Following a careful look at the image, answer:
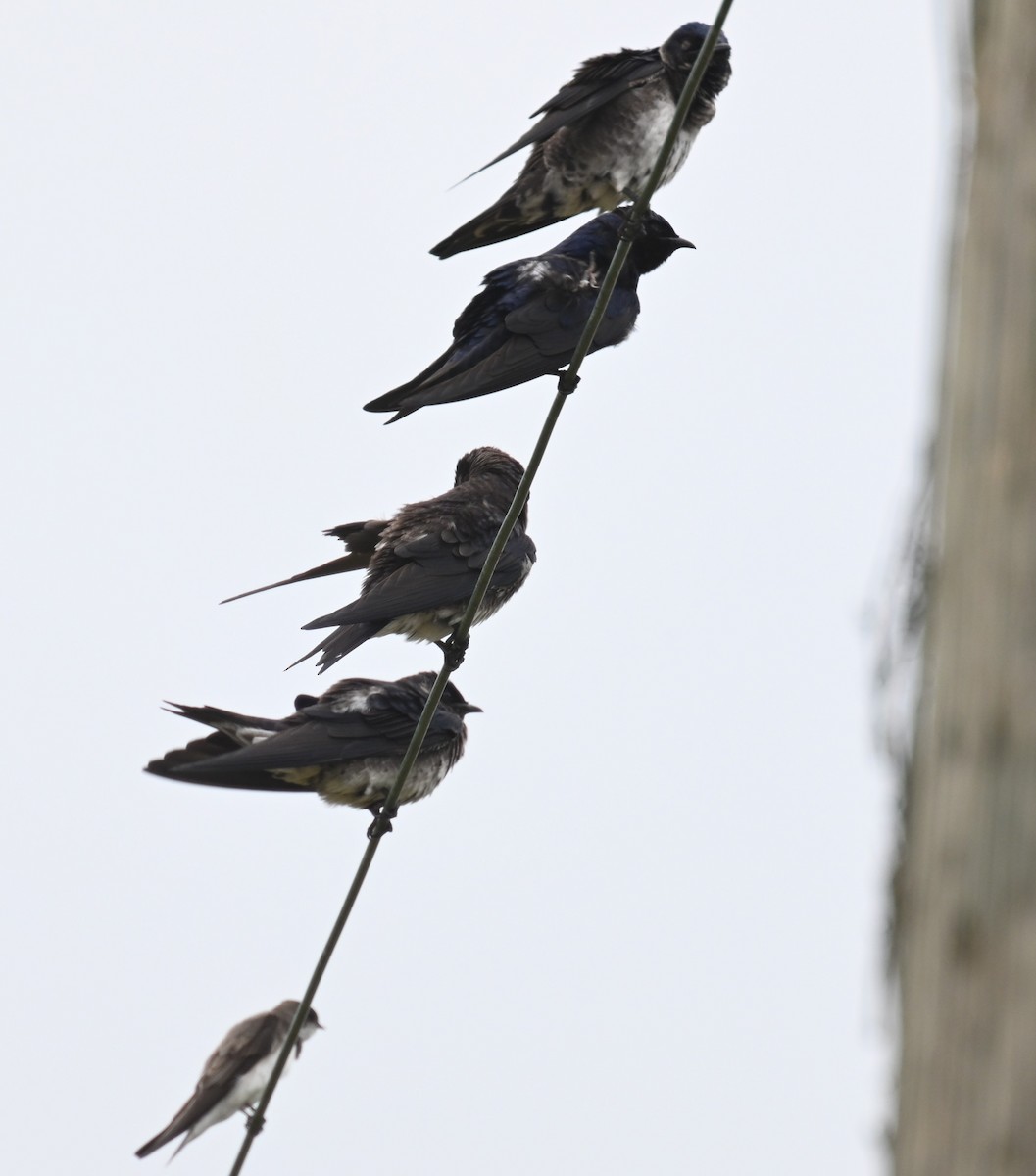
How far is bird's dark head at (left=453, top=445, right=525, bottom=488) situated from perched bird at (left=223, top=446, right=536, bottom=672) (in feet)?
0.31

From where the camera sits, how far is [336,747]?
275 inches

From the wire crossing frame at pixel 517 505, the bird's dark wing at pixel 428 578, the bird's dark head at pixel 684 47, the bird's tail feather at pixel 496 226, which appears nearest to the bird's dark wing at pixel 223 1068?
the bird's dark wing at pixel 428 578

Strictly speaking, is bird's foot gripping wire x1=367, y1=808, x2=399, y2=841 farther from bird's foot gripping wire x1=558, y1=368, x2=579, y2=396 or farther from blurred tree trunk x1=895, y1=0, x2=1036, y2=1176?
blurred tree trunk x1=895, y1=0, x2=1036, y2=1176

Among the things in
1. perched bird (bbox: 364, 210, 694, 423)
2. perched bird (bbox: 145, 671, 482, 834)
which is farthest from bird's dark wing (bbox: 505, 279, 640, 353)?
perched bird (bbox: 145, 671, 482, 834)

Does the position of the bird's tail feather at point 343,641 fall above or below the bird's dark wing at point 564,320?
below

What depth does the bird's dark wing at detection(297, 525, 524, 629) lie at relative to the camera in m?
7.07

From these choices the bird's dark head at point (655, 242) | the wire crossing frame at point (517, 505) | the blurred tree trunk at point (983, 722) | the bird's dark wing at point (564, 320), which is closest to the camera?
the blurred tree trunk at point (983, 722)

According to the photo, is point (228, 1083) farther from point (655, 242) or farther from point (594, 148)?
point (594, 148)

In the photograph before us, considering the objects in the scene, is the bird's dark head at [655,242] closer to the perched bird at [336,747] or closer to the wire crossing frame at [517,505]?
the perched bird at [336,747]

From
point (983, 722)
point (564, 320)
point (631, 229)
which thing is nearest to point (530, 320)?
point (564, 320)

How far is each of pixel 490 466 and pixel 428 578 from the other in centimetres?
150

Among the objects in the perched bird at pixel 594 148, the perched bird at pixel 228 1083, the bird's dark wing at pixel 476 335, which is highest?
the perched bird at pixel 594 148

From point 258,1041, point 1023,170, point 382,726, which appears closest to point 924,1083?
point 1023,170

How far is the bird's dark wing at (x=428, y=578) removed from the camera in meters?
7.07
